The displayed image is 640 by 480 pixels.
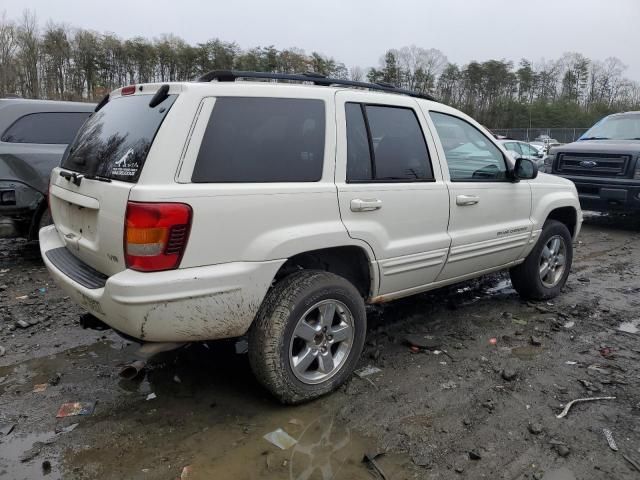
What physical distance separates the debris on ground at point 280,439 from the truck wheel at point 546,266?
309 centimetres

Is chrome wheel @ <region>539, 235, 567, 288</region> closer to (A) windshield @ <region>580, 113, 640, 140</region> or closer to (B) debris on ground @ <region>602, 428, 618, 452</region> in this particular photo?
(B) debris on ground @ <region>602, 428, 618, 452</region>

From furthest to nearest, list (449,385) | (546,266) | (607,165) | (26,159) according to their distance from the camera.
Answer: (607,165) < (26,159) < (546,266) < (449,385)

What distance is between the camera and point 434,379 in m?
3.46

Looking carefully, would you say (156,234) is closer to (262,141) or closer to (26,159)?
(262,141)

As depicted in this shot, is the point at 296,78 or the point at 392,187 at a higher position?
the point at 296,78

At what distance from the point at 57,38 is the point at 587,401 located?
1570 inches

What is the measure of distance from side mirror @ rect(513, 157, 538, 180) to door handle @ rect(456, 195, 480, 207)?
2.00ft

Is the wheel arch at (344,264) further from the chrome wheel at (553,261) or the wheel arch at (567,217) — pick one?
the wheel arch at (567,217)

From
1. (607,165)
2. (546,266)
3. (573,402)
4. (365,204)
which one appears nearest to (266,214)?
(365,204)

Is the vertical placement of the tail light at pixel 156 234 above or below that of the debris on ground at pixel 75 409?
above

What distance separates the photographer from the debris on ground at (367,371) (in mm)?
3512

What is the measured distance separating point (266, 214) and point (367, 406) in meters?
1.36

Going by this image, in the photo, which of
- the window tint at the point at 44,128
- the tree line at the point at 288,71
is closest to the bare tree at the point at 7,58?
the tree line at the point at 288,71

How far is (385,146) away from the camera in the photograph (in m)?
3.43
